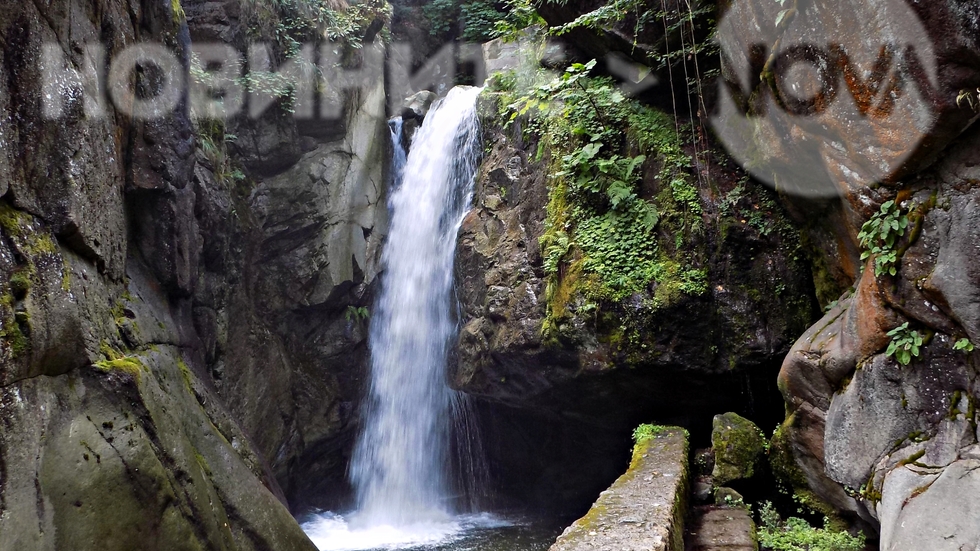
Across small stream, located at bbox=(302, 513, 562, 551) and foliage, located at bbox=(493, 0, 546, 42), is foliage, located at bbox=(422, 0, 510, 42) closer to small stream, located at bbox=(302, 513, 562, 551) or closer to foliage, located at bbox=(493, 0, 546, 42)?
foliage, located at bbox=(493, 0, 546, 42)

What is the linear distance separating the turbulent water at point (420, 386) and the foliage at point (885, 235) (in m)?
7.50

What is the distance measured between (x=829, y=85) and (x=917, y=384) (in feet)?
8.52

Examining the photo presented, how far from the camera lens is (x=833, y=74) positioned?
508 centimetres

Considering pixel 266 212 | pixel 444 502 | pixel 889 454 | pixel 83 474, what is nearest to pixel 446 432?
pixel 444 502

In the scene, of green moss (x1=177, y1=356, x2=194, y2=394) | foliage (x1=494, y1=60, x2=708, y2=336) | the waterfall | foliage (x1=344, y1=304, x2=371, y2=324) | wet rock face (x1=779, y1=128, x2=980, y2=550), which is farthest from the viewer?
foliage (x1=344, y1=304, x2=371, y2=324)

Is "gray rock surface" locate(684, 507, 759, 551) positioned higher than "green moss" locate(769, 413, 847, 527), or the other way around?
"green moss" locate(769, 413, 847, 527)

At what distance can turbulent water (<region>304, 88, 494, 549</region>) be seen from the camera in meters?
11.5

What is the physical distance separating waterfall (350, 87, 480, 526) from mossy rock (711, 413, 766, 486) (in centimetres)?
566

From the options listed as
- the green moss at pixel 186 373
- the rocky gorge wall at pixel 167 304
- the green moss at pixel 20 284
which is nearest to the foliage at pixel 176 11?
the rocky gorge wall at pixel 167 304

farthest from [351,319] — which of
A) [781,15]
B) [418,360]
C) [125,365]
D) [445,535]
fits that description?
[781,15]

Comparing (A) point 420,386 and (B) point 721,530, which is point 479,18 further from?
(B) point 721,530

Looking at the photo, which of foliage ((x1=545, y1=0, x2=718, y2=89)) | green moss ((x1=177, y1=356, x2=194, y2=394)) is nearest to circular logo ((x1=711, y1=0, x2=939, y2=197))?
foliage ((x1=545, y1=0, x2=718, y2=89))

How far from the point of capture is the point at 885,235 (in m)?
4.68

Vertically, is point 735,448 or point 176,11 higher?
point 176,11
